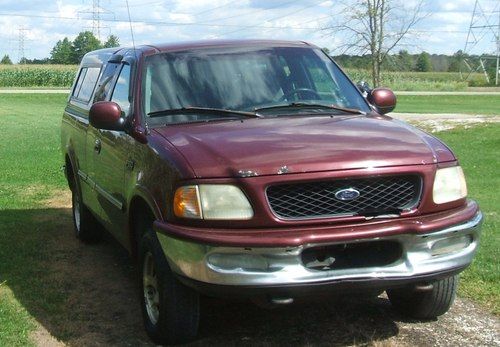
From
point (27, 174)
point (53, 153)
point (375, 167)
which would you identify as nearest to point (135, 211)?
point (375, 167)

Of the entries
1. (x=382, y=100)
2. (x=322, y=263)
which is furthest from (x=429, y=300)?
(x=382, y=100)

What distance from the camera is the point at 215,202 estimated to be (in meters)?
3.86

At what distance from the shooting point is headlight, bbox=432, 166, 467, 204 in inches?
162

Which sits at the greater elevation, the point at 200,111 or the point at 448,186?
the point at 200,111

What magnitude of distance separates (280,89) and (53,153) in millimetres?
11264

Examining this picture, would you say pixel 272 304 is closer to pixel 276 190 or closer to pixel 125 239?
pixel 276 190

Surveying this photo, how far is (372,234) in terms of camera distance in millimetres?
3838

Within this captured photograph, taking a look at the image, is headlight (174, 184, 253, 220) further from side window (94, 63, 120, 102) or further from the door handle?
side window (94, 63, 120, 102)

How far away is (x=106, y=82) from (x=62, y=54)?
7726cm

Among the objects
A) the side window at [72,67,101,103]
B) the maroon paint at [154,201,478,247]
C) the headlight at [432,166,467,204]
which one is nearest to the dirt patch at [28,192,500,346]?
the maroon paint at [154,201,478,247]

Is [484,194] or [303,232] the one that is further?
[484,194]

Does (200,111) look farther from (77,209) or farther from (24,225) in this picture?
(24,225)

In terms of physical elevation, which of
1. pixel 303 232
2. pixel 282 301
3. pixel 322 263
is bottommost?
pixel 282 301

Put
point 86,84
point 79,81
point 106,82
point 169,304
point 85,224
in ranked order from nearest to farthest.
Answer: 1. point 169,304
2. point 106,82
3. point 85,224
4. point 86,84
5. point 79,81
